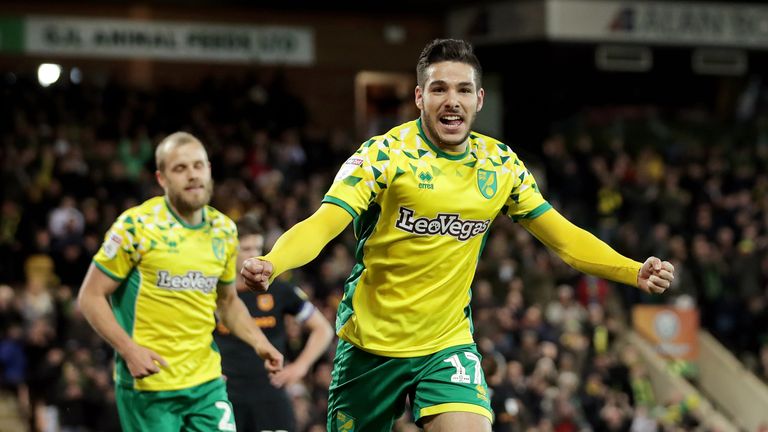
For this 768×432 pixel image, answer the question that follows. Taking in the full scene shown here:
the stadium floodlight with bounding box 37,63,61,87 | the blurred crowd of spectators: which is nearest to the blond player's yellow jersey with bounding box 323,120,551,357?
the blurred crowd of spectators

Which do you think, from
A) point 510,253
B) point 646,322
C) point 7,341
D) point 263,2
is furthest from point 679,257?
point 7,341

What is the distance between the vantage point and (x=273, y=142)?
74.4ft

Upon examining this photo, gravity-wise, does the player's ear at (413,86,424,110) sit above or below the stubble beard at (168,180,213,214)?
above

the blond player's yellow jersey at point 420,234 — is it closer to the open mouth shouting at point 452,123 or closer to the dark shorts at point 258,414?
the open mouth shouting at point 452,123

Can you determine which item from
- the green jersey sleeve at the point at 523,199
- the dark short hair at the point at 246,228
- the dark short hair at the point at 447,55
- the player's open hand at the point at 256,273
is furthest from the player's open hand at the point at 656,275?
the dark short hair at the point at 246,228

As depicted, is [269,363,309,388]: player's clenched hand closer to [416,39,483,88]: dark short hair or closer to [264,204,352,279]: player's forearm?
[264,204,352,279]: player's forearm

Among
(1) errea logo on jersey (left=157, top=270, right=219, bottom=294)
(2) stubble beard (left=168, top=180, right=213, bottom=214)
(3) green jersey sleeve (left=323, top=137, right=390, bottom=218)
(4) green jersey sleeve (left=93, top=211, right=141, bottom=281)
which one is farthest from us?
(2) stubble beard (left=168, top=180, right=213, bottom=214)

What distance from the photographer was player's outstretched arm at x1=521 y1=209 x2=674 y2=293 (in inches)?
238

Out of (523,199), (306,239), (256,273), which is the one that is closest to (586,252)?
(523,199)

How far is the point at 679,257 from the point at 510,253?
3449 mm

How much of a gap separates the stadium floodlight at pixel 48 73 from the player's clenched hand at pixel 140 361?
17543mm

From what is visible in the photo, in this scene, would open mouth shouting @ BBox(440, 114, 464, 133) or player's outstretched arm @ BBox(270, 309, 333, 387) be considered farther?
player's outstretched arm @ BBox(270, 309, 333, 387)

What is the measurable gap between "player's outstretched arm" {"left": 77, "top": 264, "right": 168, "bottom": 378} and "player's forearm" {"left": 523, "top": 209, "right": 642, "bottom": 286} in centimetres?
235

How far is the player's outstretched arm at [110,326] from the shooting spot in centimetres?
701
